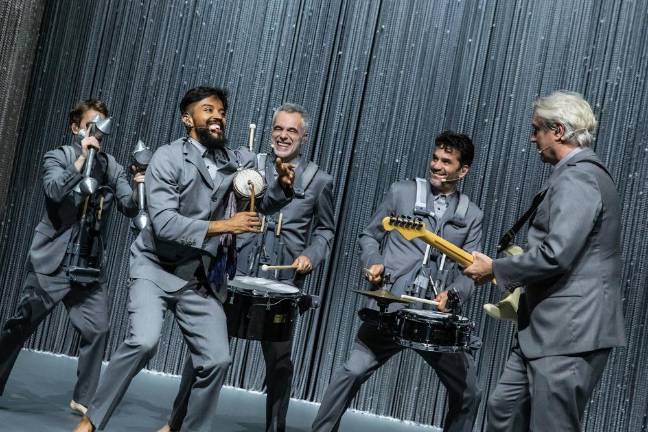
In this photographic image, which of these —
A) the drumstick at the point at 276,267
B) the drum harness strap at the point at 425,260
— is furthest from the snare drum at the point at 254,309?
the drum harness strap at the point at 425,260

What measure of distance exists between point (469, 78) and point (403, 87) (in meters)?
0.46

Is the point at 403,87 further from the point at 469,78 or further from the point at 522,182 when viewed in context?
the point at 522,182

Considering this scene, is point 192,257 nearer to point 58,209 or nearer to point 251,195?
point 251,195

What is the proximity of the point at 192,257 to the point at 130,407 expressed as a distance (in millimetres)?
1563

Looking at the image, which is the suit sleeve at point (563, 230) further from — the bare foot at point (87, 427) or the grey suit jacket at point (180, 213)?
the bare foot at point (87, 427)

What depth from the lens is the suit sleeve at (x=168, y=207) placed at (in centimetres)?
359

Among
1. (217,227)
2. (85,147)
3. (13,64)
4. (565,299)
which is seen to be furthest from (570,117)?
(13,64)

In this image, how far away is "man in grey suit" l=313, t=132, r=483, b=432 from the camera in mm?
4227

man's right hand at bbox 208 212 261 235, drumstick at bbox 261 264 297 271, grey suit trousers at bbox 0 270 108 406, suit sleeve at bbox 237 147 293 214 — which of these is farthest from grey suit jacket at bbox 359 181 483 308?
grey suit trousers at bbox 0 270 108 406

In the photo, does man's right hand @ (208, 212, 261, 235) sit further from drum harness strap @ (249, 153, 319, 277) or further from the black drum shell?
drum harness strap @ (249, 153, 319, 277)

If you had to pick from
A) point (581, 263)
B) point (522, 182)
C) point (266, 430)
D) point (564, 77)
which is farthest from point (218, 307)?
point (564, 77)

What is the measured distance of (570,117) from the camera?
3.39m

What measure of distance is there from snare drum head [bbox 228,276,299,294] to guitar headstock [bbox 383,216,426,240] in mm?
540

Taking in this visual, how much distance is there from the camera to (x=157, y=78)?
21.2 feet
